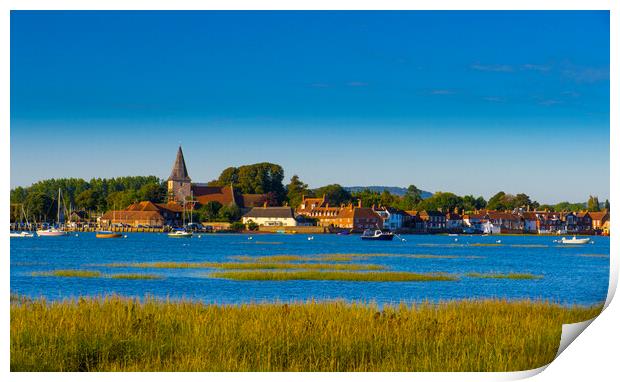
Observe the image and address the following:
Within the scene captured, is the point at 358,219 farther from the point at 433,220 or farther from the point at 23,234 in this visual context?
the point at 23,234

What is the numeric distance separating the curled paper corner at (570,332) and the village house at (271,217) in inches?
4064

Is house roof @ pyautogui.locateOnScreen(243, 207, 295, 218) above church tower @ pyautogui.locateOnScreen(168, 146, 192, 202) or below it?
below

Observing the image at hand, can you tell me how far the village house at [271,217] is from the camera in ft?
408

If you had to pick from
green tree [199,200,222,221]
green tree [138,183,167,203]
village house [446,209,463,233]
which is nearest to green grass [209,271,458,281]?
green tree [138,183,167,203]

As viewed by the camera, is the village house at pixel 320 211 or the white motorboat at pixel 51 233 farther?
the village house at pixel 320 211

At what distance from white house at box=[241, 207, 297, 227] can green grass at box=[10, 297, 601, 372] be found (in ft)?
338

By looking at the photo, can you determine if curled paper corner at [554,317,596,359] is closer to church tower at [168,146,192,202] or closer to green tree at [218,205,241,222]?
church tower at [168,146,192,202]

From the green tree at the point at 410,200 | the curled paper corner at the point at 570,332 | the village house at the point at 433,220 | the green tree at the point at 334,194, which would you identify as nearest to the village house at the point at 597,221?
the village house at the point at 433,220

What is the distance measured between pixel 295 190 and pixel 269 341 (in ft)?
292

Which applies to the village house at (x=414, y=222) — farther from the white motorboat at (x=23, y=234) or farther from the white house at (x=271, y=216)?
the white motorboat at (x=23, y=234)

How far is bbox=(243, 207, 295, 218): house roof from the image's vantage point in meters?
123
